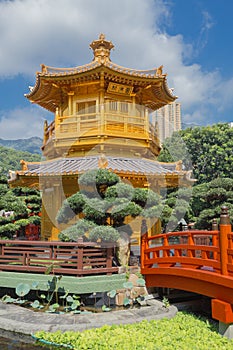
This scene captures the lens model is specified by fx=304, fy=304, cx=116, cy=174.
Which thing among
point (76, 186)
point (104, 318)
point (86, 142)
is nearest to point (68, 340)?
point (104, 318)

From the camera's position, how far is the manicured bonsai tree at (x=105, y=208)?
350 inches

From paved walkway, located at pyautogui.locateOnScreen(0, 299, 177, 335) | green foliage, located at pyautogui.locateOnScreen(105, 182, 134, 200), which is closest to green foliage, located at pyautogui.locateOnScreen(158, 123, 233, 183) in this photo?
green foliage, located at pyautogui.locateOnScreen(105, 182, 134, 200)

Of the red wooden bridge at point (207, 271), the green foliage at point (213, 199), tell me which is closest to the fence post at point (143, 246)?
the red wooden bridge at point (207, 271)

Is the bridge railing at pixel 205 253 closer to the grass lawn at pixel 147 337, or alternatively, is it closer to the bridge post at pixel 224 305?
the bridge post at pixel 224 305

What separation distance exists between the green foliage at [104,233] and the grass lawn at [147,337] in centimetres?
242

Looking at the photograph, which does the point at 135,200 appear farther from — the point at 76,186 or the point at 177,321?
the point at 76,186

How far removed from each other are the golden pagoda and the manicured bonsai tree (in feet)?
10.2

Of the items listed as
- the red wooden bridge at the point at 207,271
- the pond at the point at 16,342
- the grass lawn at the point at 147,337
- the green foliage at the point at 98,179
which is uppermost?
the green foliage at the point at 98,179

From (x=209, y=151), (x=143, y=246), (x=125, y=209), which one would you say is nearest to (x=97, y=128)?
(x=125, y=209)

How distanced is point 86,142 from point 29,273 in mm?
6423

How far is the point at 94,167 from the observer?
12.3 meters

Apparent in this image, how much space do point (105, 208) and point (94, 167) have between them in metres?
3.66

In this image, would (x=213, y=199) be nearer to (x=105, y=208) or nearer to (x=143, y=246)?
(x=143, y=246)

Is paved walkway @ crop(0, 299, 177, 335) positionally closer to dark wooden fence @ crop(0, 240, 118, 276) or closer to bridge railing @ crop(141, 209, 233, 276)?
dark wooden fence @ crop(0, 240, 118, 276)
